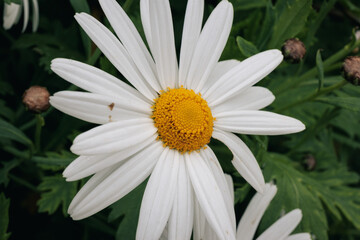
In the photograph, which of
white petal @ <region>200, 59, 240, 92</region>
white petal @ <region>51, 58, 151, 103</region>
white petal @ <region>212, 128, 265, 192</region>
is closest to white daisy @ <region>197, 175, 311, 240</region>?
white petal @ <region>212, 128, 265, 192</region>

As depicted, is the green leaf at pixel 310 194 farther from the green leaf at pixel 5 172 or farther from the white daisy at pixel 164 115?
the green leaf at pixel 5 172

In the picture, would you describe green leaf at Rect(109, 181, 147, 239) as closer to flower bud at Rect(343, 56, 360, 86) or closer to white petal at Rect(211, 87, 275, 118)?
white petal at Rect(211, 87, 275, 118)

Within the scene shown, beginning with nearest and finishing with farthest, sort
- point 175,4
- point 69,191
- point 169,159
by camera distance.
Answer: point 169,159
point 69,191
point 175,4

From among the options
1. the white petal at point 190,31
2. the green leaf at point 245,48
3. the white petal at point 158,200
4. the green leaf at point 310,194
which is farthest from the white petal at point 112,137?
the green leaf at point 310,194

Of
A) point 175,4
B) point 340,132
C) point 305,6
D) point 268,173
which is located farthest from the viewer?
point 340,132

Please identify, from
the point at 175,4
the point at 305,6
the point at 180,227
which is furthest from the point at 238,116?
the point at 175,4

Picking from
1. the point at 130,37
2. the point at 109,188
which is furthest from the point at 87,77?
the point at 109,188

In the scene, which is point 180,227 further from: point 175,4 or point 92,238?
point 175,4
